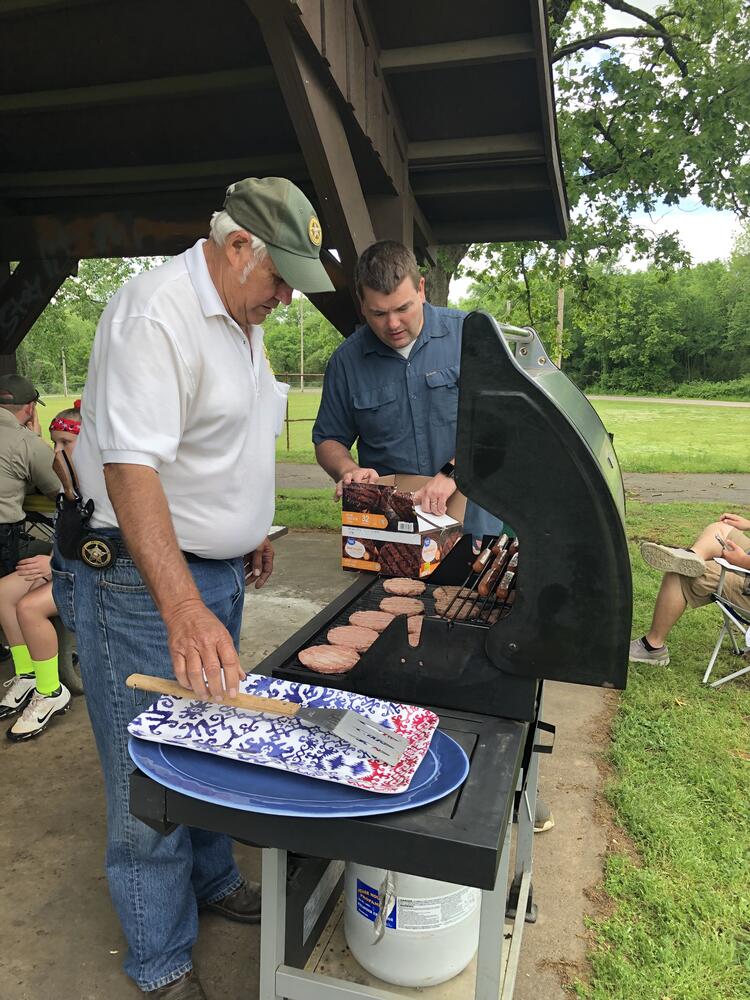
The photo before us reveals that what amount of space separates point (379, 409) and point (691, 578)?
2.21 m

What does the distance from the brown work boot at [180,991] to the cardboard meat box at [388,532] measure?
116 centimetres

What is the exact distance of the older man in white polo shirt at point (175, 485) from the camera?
139 centimetres

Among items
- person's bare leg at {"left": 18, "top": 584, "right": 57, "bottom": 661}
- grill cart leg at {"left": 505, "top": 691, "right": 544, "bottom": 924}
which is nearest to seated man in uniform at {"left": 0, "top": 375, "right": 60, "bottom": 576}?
person's bare leg at {"left": 18, "top": 584, "right": 57, "bottom": 661}

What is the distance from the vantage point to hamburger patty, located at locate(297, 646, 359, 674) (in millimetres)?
1540

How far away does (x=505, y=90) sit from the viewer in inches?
147

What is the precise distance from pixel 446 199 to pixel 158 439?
13.8 feet

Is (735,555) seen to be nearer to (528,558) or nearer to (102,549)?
(528,558)

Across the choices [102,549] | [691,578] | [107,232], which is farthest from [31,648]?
[691,578]

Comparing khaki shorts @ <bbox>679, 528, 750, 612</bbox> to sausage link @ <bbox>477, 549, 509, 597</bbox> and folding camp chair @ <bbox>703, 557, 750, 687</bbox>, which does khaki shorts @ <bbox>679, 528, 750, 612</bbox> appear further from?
sausage link @ <bbox>477, 549, 509, 597</bbox>

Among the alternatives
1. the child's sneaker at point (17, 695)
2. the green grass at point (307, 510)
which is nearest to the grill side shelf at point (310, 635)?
the child's sneaker at point (17, 695)

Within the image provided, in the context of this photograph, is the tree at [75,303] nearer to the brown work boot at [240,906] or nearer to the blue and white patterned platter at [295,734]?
the brown work boot at [240,906]

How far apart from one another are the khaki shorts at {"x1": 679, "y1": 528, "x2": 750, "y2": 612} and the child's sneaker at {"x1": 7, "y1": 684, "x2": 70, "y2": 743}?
3.28 meters

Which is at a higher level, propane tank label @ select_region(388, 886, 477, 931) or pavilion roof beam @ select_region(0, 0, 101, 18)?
pavilion roof beam @ select_region(0, 0, 101, 18)

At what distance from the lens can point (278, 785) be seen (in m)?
1.12
